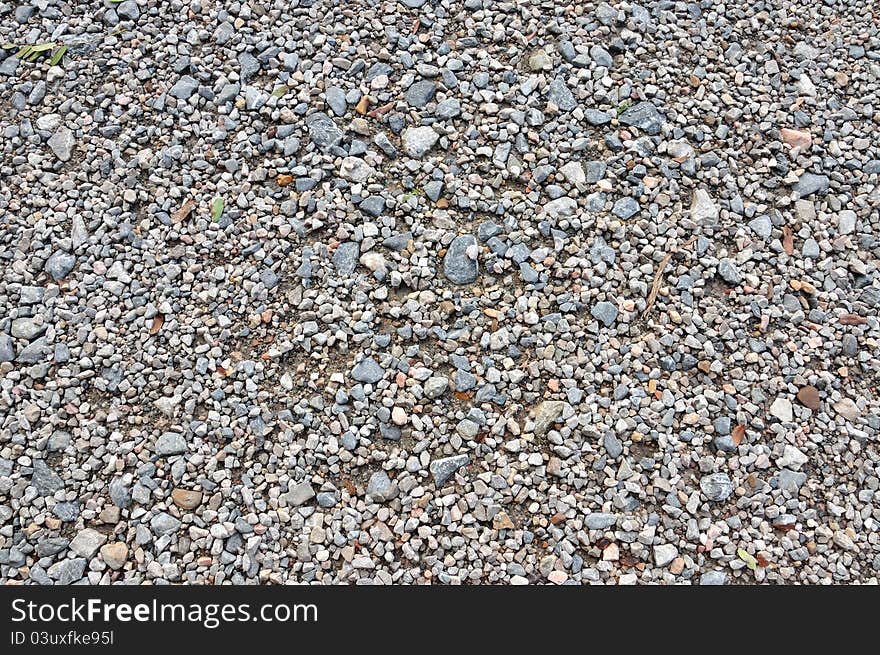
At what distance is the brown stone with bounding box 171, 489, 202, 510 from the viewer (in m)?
3.16

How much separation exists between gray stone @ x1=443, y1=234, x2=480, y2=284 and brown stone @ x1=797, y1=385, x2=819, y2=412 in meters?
1.41

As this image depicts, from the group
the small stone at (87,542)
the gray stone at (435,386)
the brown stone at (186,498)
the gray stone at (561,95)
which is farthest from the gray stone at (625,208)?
the small stone at (87,542)

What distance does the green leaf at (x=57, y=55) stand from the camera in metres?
4.15

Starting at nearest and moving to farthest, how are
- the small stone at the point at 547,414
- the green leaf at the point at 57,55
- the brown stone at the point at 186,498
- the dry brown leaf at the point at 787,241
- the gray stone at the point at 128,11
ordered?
the brown stone at the point at 186,498 < the small stone at the point at 547,414 < the dry brown leaf at the point at 787,241 < the green leaf at the point at 57,55 < the gray stone at the point at 128,11

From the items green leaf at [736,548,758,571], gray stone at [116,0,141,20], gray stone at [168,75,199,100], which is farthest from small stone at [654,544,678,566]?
gray stone at [116,0,141,20]

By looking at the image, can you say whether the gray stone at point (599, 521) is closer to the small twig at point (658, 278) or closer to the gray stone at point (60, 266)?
the small twig at point (658, 278)

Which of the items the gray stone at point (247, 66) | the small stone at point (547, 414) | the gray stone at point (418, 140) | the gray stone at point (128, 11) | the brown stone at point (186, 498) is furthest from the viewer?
the gray stone at point (128, 11)

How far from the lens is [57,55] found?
13.7 ft

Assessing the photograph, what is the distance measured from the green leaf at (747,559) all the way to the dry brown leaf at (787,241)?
53.6 inches

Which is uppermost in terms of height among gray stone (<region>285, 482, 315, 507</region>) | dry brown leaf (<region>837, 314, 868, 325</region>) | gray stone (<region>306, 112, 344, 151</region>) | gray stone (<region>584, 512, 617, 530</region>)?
gray stone (<region>306, 112, 344, 151</region>)

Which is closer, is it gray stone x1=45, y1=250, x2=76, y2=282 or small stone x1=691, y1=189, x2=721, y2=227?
gray stone x1=45, y1=250, x2=76, y2=282

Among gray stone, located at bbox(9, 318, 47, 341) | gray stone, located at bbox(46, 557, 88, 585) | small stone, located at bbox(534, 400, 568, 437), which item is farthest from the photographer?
gray stone, located at bbox(9, 318, 47, 341)

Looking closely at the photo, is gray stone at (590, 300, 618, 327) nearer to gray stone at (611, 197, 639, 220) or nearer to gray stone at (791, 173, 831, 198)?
gray stone at (611, 197, 639, 220)

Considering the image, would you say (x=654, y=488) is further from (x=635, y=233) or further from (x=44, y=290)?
(x=44, y=290)
